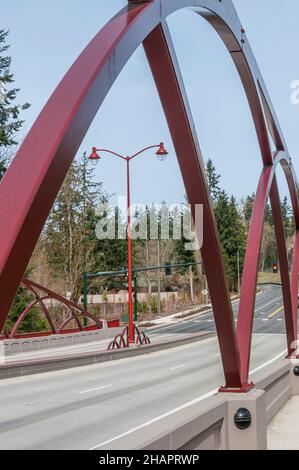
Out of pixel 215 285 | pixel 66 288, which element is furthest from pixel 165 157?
pixel 66 288

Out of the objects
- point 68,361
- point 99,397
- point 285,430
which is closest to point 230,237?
point 68,361

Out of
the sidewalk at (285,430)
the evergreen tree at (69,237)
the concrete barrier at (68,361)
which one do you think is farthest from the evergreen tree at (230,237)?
the sidewalk at (285,430)

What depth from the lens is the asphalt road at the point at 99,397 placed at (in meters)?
12.1

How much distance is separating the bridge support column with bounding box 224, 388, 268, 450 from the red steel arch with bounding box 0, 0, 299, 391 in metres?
0.70

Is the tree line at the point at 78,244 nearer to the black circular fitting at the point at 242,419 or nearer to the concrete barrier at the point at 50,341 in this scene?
the concrete barrier at the point at 50,341

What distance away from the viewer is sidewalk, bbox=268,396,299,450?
32.7ft

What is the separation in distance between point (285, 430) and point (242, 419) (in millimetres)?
3478

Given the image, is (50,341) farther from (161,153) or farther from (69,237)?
(69,237)

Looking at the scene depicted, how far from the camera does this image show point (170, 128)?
7316 millimetres

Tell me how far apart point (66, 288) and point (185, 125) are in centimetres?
6479

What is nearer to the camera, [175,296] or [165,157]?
[165,157]

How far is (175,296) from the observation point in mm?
93562

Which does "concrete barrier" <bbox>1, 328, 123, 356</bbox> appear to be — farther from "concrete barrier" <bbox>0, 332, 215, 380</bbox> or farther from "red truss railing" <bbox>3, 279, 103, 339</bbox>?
"concrete barrier" <bbox>0, 332, 215, 380</bbox>
